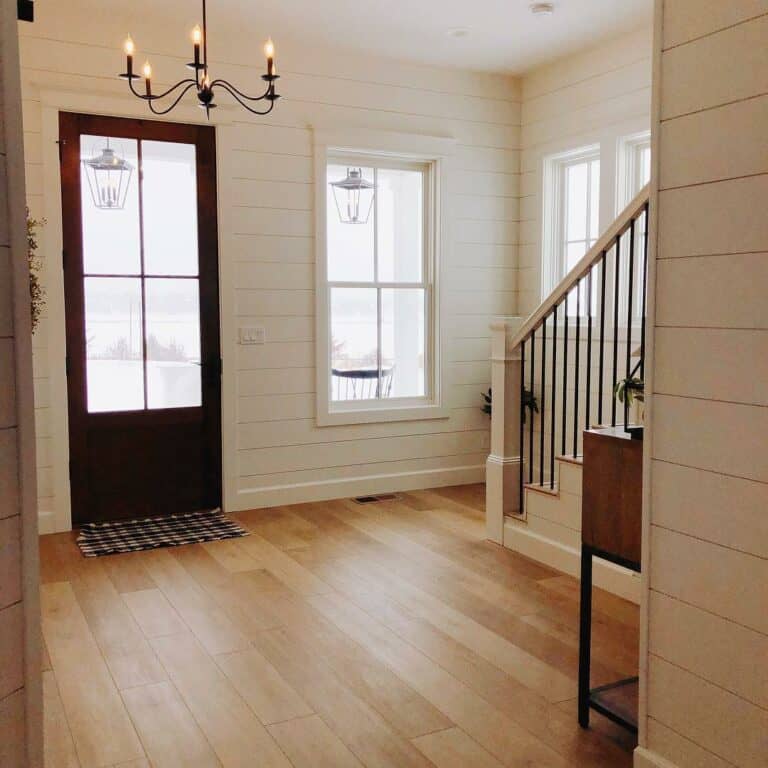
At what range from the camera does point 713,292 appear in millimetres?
2062

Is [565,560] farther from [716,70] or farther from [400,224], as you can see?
[400,224]

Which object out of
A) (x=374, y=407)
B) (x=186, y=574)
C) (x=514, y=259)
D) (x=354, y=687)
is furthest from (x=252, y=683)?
(x=514, y=259)

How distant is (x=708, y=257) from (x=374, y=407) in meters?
3.93

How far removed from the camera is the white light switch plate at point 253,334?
5336mm

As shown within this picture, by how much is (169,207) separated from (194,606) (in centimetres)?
253

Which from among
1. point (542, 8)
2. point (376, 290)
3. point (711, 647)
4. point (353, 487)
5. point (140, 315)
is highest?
point (542, 8)

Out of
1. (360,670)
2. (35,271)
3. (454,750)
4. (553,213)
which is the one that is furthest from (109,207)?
(454,750)

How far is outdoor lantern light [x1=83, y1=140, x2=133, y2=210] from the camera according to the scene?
4922 millimetres

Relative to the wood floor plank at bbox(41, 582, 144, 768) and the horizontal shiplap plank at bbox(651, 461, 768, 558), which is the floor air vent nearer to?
the wood floor plank at bbox(41, 582, 144, 768)

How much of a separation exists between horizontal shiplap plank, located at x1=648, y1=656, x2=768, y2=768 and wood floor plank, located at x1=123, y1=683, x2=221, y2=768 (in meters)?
1.26

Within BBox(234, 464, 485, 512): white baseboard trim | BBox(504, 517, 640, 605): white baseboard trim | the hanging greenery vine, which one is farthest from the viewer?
BBox(234, 464, 485, 512): white baseboard trim

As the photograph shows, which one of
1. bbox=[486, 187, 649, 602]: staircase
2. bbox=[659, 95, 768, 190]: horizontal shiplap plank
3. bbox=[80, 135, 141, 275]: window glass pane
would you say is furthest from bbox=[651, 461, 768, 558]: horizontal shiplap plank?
bbox=[80, 135, 141, 275]: window glass pane

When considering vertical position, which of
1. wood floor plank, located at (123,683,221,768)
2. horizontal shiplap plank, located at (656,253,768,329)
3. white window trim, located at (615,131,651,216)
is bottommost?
wood floor plank, located at (123,683,221,768)

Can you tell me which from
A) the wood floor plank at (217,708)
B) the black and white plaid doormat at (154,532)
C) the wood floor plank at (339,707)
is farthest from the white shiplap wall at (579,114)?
the wood floor plank at (217,708)
